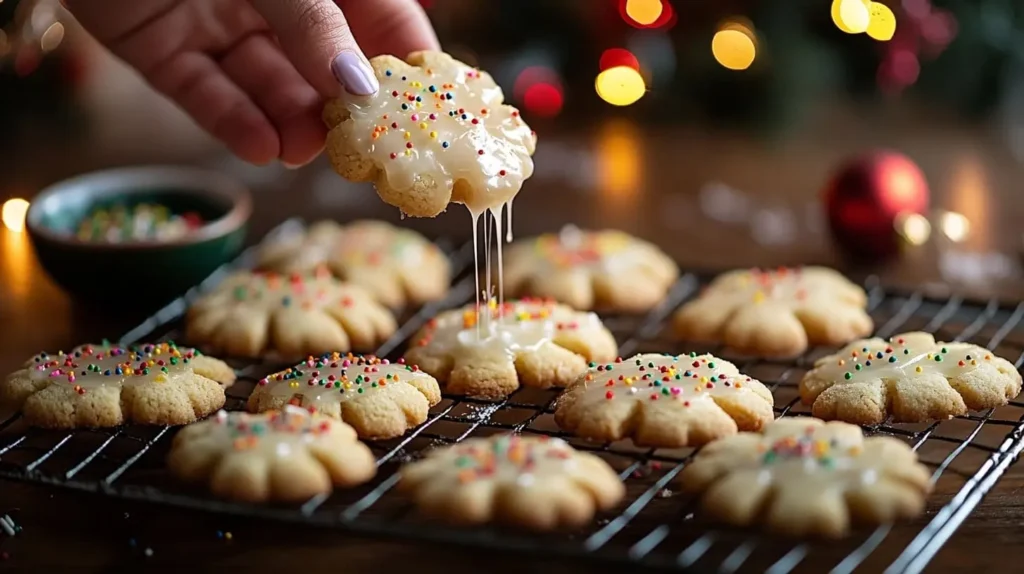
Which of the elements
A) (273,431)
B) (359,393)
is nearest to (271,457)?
(273,431)

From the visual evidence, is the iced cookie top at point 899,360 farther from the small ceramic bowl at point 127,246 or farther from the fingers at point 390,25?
the small ceramic bowl at point 127,246

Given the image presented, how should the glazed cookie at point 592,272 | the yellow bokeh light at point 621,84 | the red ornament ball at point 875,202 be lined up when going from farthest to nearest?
the yellow bokeh light at point 621,84 → the red ornament ball at point 875,202 → the glazed cookie at point 592,272

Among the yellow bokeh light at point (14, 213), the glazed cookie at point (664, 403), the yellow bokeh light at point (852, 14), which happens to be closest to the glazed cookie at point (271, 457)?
Result: the glazed cookie at point (664, 403)

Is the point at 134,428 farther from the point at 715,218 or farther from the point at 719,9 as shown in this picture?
the point at 719,9

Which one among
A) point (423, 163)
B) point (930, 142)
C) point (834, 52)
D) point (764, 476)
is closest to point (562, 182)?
point (834, 52)

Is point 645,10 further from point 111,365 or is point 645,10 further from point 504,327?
point 111,365

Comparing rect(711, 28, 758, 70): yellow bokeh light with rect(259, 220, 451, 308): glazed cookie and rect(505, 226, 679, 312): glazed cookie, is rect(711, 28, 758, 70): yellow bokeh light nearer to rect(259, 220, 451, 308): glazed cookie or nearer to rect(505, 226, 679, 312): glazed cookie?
rect(505, 226, 679, 312): glazed cookie
